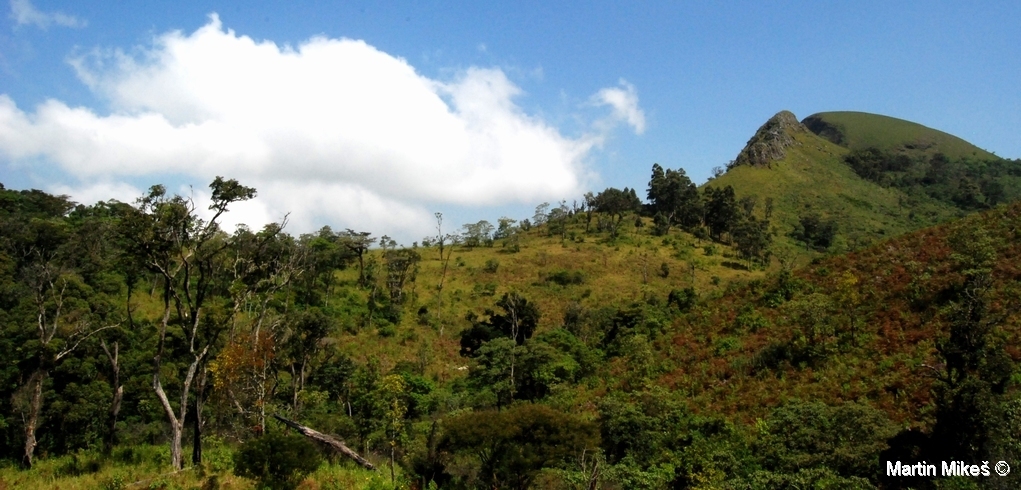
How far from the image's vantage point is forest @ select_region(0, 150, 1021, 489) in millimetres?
15359

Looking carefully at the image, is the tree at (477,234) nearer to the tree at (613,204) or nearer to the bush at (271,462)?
the tree at (613,204)

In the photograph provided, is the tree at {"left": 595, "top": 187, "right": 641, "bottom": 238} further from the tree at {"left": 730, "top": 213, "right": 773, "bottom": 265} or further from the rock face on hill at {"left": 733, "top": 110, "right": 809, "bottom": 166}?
the rock face on hill at {"left": 733, "top": 110, "right": 809, "bottom": 166}

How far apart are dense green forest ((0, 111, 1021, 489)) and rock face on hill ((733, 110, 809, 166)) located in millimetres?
74517

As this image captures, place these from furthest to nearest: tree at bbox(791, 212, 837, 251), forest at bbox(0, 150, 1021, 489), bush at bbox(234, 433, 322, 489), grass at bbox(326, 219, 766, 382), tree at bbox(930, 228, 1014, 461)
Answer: tree at bbox(791, 212, 837, 251) < grass at bbox(326, 219, 766, 382) < forest at bbox(0, 150, 1021, 489) < tree at bbox(930, 228, 1014, 461) < bush at bbox(234, 433, 322, 489)

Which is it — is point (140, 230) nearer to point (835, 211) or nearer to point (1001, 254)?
point (1001, 254)

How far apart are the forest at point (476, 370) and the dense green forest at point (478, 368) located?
118 millimetres

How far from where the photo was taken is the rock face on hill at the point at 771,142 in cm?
11894

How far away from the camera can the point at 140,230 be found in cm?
1529

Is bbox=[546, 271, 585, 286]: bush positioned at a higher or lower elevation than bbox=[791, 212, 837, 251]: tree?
lower

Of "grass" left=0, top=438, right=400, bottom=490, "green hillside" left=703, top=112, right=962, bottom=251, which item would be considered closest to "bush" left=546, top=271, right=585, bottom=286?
"green hillside" left=703, top=112, right=962, bottom=251

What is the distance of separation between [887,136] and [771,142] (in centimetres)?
6101

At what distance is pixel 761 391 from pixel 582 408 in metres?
8.25

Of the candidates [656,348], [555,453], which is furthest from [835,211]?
[555,453]

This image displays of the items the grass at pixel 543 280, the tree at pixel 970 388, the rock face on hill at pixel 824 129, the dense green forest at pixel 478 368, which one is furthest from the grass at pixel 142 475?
the rock face on hill at pixel 824 129
